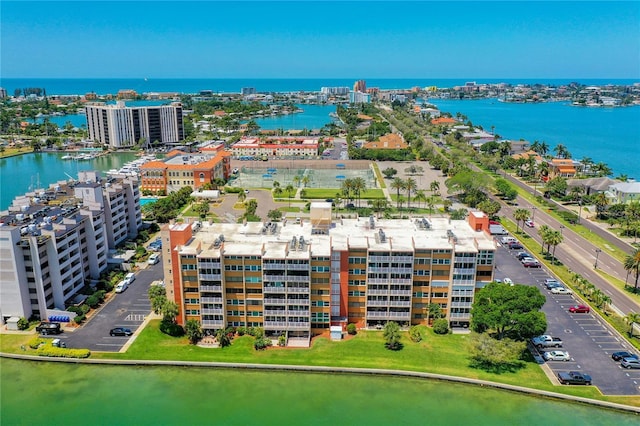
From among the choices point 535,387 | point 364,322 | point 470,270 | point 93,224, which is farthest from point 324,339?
point 93,224

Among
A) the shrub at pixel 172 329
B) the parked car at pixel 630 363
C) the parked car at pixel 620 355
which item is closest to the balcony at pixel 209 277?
the shrub at pixel 172 329

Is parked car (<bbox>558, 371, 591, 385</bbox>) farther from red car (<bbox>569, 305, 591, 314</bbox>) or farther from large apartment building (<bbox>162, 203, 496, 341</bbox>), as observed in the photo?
red car (<bbox>569, 305, 591, 314</bbox>)

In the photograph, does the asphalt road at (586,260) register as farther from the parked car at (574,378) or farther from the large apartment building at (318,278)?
the large apartment building at (318,278)

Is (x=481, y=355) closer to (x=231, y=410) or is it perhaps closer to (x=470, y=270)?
(x=470, y=270)

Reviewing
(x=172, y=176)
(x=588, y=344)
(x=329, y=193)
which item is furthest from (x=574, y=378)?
(x=172, y=176)

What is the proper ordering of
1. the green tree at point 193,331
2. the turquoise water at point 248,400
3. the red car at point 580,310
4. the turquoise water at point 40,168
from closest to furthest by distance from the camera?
the turquoise water at point 248,400 → the green tree at point 193,331 → the red car at point 580,310 → the turquoise water at point 40,168

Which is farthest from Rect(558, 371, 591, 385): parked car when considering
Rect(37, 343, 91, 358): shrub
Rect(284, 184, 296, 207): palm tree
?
Rect(284, 184, 296, 207): palm tree
